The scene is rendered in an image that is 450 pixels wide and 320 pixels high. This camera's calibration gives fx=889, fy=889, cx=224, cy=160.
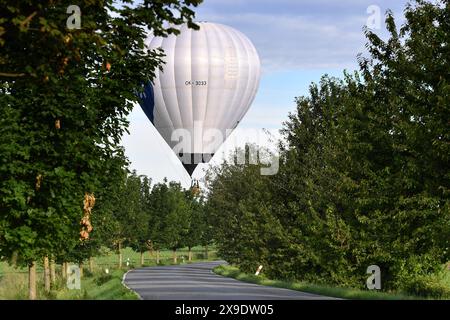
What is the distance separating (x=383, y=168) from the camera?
3275 centimetres

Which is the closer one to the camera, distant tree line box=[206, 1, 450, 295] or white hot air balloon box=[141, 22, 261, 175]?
distant tree line box=[206, 1, 450, 295]

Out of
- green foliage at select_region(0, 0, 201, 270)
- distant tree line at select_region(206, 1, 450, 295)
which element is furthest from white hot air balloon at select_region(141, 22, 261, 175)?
green foliage at select_region(0, 0, 201, 270)

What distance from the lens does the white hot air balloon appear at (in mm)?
52312

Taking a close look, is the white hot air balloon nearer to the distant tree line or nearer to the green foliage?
the distant tree line

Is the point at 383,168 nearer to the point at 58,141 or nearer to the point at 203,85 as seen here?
the point at 58,141

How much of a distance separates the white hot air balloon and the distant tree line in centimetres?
786

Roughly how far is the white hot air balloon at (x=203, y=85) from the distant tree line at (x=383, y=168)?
7863 millimetres

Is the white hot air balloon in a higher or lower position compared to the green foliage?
higher

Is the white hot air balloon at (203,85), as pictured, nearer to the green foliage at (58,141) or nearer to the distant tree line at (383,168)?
the distant tree line at (383,168)

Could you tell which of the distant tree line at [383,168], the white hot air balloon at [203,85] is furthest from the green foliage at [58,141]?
the white hot air balloon at [203,85]

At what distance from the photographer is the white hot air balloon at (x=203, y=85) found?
52.3m

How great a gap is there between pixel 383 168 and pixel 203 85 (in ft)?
70.8

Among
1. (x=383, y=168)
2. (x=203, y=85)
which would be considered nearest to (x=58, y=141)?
(x=383, y=168)

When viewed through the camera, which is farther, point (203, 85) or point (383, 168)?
point (203, 85)
